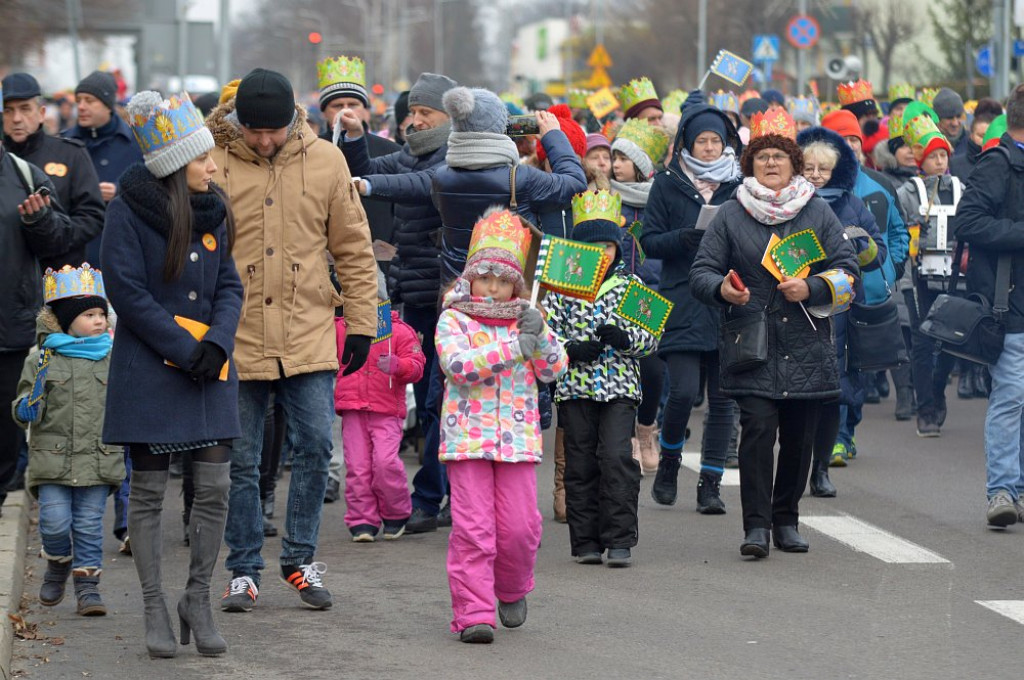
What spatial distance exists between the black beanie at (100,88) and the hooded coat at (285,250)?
4327mm

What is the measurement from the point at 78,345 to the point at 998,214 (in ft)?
15.2

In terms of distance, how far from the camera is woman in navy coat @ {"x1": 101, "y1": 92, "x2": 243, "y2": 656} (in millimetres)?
6598

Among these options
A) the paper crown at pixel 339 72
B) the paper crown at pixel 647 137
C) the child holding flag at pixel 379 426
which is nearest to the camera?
the child holding flag at pixel 379 426

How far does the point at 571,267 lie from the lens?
793 centimetres

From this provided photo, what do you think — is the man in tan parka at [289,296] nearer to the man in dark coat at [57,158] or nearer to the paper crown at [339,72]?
the man in dark coat at [57,158]

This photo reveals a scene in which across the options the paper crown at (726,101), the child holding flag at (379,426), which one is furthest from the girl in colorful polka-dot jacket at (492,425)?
the paper crown at (726,101)

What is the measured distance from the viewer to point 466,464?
7.12 m

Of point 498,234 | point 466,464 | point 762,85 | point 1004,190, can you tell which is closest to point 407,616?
point 466,464

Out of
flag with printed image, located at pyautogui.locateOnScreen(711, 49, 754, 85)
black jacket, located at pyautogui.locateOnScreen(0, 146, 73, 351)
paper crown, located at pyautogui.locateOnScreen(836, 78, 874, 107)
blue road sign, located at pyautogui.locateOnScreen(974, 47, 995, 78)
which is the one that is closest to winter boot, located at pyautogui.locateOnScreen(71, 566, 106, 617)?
black jacket, located at pyautogui.locateOnScreen(0, 146, 73, 351)

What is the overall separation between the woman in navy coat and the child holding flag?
242cm

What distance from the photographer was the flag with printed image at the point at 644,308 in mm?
8500

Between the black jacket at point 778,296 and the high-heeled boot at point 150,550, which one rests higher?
the black jacket at point 778,296

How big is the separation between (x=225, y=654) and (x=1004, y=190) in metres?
4.85

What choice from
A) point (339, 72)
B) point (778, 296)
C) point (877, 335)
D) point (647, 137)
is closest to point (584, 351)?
point (778, 296)
